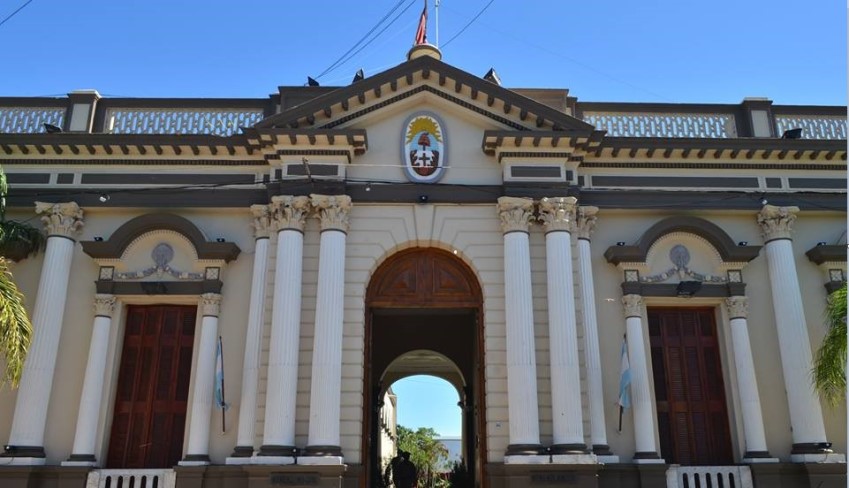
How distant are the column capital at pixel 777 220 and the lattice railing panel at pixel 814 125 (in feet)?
7.56

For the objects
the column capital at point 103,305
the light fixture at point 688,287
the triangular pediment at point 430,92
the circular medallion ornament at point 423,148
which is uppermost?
the triangular pediment at point 430,92

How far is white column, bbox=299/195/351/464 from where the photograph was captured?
45.2ft

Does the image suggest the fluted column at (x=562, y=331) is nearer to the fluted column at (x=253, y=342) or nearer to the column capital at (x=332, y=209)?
the column capital at (x=332, y=209)

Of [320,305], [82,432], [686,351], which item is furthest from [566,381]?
[82,432]

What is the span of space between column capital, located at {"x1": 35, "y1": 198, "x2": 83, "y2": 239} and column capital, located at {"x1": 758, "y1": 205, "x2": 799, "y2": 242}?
598 inches

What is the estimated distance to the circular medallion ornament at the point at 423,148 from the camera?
15.9 m

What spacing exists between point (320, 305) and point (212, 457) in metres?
3.68

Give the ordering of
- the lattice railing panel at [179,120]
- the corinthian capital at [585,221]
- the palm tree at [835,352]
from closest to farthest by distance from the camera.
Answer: the palm tree at [835,352] < the corinthian capital at [585,221] < the lattice railing panel at [179,120]

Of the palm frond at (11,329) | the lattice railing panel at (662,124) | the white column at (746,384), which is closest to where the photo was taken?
the palm frond at (11,329)

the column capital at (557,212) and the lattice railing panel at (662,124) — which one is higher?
the lattice railing panel at (662,124)

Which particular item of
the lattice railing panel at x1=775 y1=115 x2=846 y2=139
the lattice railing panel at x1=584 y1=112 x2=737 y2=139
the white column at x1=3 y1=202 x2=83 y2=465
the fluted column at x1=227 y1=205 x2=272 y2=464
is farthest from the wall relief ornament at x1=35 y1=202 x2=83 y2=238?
the lattice railing panel at x1=775 y1=115 x2=846 y2=139

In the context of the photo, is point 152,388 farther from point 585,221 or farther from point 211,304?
point 585,221

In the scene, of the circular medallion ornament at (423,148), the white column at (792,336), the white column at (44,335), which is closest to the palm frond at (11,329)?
the white column at (44,335)

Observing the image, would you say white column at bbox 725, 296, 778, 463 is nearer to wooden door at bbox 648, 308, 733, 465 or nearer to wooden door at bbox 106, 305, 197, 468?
wooden door at bbox 648, 308, 733, 465
